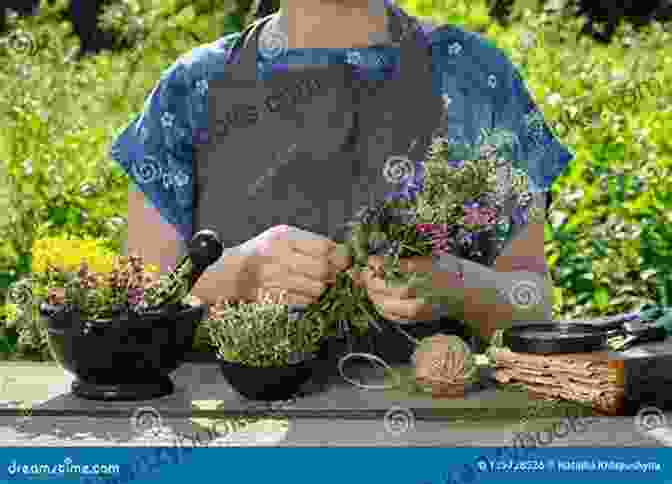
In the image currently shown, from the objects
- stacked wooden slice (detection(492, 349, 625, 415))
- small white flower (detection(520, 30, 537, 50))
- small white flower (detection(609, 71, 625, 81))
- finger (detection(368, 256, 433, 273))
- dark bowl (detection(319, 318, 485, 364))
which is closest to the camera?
stacked wooden slice (detection(492, 349, 625, 415))

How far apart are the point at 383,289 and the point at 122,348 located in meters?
0.44

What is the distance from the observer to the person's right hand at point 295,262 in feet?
6.79

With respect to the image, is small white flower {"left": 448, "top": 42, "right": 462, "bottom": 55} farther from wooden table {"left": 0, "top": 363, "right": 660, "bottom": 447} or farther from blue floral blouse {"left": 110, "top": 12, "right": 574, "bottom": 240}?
wooden table {"left": 0, "top": 363, "right": 660, "bottom": 447}

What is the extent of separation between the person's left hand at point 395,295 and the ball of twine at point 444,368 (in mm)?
101

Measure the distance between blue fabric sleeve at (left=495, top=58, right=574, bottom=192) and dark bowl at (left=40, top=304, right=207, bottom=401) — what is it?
0.83m

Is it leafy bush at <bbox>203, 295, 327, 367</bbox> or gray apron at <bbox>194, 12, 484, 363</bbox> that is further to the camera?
gray apron at <bbox>194, 12, 484, 363</bbox>

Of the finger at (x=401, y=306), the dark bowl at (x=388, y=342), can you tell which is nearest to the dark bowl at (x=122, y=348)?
the finger at (x=401, y=306)

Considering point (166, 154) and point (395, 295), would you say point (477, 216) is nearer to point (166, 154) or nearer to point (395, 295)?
point (395, 295)

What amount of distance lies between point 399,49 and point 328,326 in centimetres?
64

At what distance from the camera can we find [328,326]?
2.12m

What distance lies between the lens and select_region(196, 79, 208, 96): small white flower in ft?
8.07

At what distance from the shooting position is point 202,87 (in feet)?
8.08

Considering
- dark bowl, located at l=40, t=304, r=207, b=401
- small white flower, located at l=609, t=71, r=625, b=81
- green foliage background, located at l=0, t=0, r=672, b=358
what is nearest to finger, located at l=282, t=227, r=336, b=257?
dark bowl, located at l=40, t=304, r=207, b=401

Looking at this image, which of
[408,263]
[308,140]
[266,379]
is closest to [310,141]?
[308,140]
